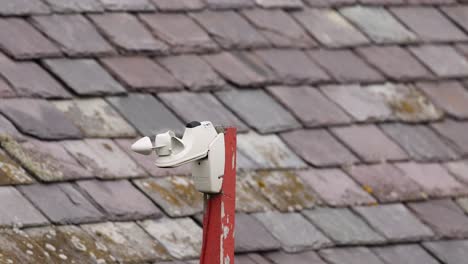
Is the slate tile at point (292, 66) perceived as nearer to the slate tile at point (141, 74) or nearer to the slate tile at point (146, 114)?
the slate tile at point (141, 74)

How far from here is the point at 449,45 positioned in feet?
21.6

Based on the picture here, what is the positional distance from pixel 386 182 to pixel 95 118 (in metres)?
1.25

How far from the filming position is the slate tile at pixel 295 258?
5.10 m

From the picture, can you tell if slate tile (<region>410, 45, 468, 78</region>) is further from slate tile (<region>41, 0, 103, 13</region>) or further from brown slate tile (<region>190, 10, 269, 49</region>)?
slate tile (<region>41, 0, 103, 13</region>)

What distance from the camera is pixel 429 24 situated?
660 cm

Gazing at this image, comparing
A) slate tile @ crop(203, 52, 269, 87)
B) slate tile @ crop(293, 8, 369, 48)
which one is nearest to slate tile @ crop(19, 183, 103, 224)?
slate tile @ crop(203, 52, 269, 87)

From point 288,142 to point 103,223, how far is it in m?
1.09

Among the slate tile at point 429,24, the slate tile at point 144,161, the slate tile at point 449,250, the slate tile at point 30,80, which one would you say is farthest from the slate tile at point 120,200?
the slate tile at point 429,24

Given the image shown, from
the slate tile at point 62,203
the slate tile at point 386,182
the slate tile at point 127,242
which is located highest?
the slate tile at point 386,182

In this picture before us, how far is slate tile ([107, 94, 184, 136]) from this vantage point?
5258mm

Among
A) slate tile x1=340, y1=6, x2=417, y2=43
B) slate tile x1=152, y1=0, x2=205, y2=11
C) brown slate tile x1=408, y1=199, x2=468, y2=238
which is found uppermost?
slate tile x1=340, y1=6, x2=417, y2=43

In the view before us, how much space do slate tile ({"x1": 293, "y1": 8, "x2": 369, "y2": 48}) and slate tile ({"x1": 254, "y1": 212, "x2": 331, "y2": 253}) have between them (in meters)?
1.11

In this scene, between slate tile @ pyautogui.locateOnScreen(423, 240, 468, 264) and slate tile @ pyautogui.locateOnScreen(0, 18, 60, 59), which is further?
slate tile @ pyautogui.locateOnScreen(423, 240, 468, 264)

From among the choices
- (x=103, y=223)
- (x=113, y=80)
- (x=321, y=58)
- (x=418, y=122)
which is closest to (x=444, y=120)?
(x=418, y=122)
